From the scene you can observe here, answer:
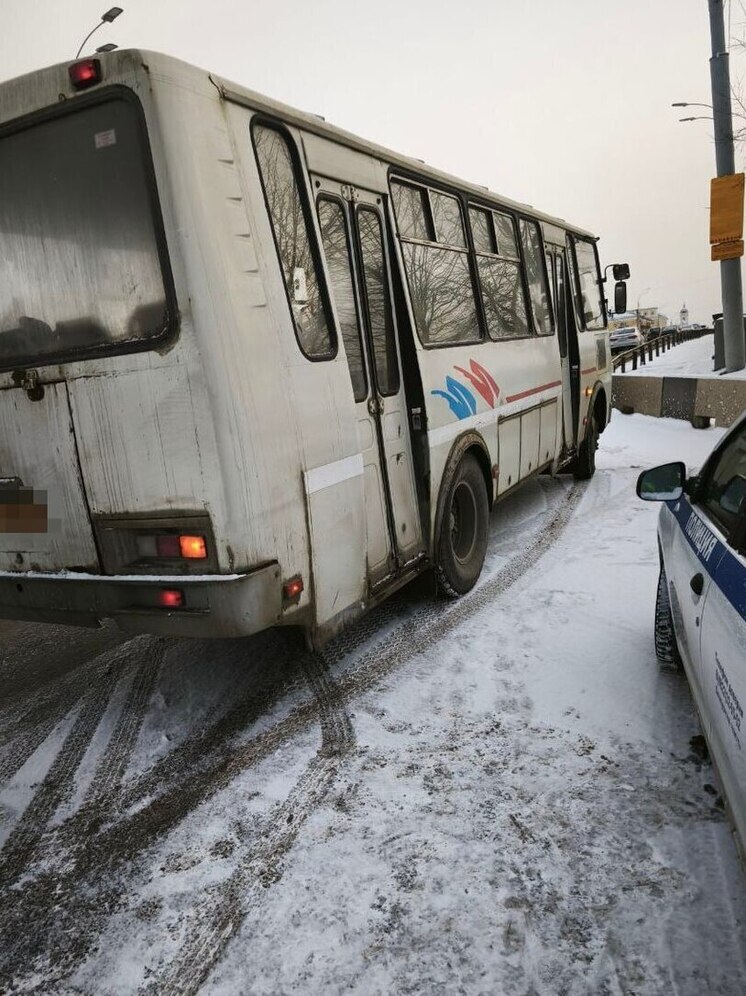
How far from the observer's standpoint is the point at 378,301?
4.57 meters

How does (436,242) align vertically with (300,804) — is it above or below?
above

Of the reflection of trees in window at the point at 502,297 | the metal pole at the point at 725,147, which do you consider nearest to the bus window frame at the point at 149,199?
the reflection of trees in window at the point at 502,297

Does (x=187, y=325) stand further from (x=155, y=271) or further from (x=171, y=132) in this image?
(x=171, y=132)

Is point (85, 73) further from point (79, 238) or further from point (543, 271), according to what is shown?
point (543, 271)

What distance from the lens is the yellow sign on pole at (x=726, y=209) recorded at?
12.0m

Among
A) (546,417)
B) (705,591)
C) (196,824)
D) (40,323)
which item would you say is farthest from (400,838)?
(546,417)

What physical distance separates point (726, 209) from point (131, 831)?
43.3 feet

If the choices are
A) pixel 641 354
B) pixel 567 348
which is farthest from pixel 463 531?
pixel 641 354

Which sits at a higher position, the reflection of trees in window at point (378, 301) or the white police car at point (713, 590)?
the reflection of trees in window at point (378, 301)

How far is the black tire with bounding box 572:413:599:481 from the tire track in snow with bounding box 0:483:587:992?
5.32m

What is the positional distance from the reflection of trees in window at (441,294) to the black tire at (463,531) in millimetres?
1021

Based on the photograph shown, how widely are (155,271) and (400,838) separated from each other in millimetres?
2621

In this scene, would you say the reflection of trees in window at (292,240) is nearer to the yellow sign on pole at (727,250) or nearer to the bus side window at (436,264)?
the bus side window at (436,264)

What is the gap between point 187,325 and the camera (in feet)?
10.2
